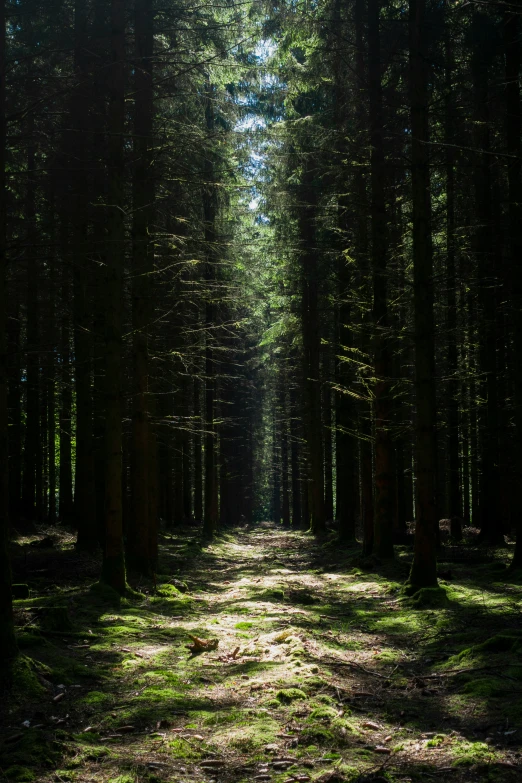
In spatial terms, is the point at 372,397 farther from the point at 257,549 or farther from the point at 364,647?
the point at 257,549

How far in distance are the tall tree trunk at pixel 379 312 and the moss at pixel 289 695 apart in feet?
29.3

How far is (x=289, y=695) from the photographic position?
5621mm

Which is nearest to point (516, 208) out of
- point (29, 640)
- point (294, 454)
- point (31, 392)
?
point (29, 640)

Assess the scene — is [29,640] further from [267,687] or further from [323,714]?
[323,714]

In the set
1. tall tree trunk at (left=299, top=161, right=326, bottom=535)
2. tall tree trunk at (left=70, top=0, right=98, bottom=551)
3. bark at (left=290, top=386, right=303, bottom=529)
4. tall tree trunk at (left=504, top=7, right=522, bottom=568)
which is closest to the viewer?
tall tree trunk at (left=504, top=7, right=522, bottom=568)

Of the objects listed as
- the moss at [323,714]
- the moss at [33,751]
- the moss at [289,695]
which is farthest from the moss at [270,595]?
the moss at [33,751]

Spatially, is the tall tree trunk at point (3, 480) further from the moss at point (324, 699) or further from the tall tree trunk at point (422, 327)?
the tall tree trunk at point (422, 327)

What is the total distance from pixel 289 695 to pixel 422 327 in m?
7.30

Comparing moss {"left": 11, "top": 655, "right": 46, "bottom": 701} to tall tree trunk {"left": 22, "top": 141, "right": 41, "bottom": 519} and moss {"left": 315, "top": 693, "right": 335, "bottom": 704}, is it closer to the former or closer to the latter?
moss {"left": 315, "top": 693, "right": 335, "bottom": 704}

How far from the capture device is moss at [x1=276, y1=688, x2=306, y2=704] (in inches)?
219

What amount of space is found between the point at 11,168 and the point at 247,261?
323 inches

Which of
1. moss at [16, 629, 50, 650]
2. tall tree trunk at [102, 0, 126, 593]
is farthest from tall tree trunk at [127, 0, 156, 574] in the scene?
moss at [16, 629, 50, 650]

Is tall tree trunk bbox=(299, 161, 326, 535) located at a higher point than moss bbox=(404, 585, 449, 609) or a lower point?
higher

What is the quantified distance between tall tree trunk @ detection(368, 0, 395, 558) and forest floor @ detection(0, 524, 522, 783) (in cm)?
320
